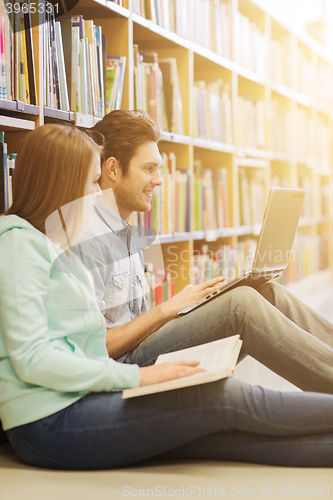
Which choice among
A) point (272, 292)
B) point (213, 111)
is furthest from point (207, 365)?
point (213, 111)

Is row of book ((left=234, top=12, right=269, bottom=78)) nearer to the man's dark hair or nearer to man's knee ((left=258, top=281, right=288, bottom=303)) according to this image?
the man's dark hair

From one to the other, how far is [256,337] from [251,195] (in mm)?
2048

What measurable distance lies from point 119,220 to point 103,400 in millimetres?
626

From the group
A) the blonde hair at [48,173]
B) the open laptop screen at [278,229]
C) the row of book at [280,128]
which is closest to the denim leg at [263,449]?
the open laptop screen at [278,229]

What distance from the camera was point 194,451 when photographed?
1.17 metres

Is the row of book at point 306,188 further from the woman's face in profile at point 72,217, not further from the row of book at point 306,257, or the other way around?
the woman's face in profile at point 72,217

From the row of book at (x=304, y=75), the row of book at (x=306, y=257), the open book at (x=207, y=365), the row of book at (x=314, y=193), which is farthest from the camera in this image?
the row of book at (x=314, y=193)

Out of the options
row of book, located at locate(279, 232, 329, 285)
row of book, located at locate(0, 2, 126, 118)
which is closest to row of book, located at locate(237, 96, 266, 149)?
row of book, located at locate(279, 232, 329, 285)

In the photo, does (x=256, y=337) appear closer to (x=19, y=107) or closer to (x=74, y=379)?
(x=74, y=379)

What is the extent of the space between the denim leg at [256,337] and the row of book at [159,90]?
0.97 metres

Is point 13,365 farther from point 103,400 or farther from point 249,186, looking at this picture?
point 249,186

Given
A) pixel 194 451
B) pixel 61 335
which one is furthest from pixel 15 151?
pixel 194 451

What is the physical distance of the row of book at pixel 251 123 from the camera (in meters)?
3.09

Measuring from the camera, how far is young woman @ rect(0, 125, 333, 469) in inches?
38.6
